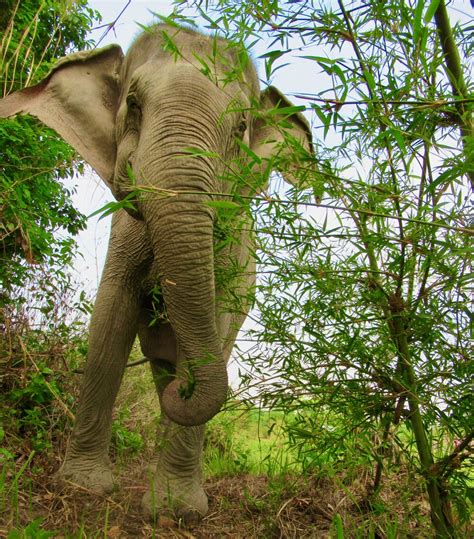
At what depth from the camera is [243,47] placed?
5.39 feet

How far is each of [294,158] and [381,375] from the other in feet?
2.69

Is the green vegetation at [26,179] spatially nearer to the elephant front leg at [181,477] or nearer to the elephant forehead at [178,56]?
the elephant forehead at [178,56]

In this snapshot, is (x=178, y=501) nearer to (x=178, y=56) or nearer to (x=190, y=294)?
(x=190, y=294)

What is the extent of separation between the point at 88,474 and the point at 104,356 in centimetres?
58

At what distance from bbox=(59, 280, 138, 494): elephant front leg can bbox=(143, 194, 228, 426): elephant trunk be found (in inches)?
29.3

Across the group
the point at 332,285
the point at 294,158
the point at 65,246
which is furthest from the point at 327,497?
the point at 65,246

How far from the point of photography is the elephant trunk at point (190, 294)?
2498mm

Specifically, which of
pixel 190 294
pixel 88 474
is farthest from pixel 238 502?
pixel 190 294

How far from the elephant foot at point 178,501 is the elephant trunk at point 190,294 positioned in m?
0.60

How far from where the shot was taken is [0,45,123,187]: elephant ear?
341cm

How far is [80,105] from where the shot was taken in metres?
3.46


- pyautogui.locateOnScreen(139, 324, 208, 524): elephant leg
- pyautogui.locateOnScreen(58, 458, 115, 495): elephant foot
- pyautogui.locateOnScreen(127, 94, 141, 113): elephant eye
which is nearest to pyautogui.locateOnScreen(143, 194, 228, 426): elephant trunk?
pyautogui.locateOnScreen(139, 324, 208, 524): elephant leg

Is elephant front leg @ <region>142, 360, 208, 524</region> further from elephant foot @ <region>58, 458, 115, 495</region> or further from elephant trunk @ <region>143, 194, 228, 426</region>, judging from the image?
elephant trunk @ <region>143, 194, 228, 426</region>

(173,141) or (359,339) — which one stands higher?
(173,141)
